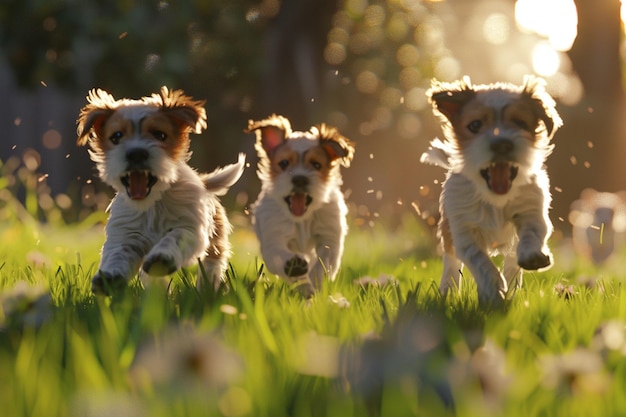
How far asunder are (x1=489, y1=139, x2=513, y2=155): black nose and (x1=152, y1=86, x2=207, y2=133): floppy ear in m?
1.60

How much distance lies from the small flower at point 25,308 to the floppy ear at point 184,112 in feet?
4.67

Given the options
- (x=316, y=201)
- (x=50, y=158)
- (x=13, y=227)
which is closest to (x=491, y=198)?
(x=316, y=201)

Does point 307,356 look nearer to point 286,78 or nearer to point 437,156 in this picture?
point 437,156

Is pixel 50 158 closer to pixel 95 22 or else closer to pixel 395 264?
pixel 95 22

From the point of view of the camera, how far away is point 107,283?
3.81 meters

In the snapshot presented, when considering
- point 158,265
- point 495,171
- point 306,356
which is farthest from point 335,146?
point 306,356

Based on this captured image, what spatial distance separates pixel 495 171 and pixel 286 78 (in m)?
9.30

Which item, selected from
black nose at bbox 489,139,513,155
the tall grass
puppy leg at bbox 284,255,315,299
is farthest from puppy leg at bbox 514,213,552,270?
puppy leg at bbox 284,255,315,299

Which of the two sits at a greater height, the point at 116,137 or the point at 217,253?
the point at 116,137

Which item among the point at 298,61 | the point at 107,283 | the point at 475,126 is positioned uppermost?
the point at 298,61

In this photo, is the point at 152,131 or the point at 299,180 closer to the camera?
the point at 152,131

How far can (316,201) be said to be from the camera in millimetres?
5477

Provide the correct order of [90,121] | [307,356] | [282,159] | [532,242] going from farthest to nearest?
[282,159]
[90,121]
[532,242]
[307,356]

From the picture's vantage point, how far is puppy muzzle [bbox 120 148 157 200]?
13.7 ft
